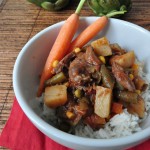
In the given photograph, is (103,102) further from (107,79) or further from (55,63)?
(55,63)

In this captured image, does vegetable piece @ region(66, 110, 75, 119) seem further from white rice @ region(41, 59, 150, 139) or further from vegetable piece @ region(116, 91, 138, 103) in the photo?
vegetable piece @ region(116, 91, 138, 103)

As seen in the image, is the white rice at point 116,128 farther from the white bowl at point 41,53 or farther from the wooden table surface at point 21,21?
the wooden table surface at point 21,21

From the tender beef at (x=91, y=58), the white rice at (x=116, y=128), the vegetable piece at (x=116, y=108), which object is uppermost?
the tender beef at (x=91, y=58)

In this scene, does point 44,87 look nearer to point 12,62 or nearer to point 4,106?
point 4,106

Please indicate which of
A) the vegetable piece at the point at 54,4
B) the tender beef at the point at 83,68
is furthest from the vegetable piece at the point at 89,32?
the vegetable piece at the point at 54,4

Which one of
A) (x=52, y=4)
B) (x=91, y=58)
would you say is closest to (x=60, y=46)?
(x=91, y=58)

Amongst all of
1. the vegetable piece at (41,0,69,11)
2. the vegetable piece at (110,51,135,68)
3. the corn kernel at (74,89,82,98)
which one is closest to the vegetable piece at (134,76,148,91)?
the vegetable piece at (110,51,135,68)

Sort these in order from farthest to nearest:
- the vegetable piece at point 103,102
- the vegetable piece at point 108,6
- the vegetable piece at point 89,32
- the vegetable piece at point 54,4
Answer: the vegetable piece at point 54,4
the vegetable piece at point 108,6
the vegetable piece at point 89,32
the vegetable piece at point 103,102
